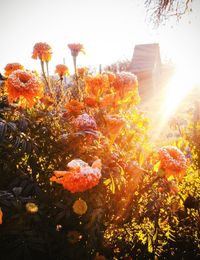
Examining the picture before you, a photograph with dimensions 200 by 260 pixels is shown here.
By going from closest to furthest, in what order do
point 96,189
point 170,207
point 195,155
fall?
point 96,189 < point 170,207 < point 195,155

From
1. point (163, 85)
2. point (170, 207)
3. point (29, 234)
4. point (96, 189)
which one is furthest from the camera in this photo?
point (163, 85)

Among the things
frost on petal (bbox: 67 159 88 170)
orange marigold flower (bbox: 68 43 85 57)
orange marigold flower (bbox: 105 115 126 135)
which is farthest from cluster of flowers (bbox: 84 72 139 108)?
orange marigold flower (bbox: 68 43 85 57)

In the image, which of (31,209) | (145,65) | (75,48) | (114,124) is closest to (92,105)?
(114,124)

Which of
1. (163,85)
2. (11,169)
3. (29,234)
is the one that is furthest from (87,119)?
(163,85)

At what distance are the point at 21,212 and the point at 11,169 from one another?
392mm

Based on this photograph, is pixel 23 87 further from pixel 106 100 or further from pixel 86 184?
pixel 86 184

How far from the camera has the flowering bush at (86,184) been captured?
1560 millimetres

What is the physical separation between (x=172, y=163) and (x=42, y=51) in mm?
1791

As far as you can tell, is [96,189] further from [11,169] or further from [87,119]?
[11,169]

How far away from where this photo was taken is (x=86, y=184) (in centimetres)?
148

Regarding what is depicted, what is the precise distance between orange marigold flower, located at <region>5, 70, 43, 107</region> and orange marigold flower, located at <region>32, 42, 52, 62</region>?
90 cm

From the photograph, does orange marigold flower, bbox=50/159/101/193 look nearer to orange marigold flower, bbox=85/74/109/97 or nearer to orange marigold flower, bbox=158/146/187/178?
orange marigold flower, bbox=158/146/187/178

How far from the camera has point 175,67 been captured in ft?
114

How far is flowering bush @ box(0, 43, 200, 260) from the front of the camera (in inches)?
61.4
